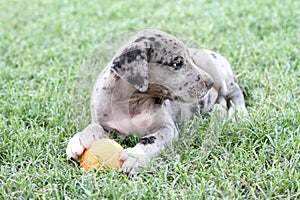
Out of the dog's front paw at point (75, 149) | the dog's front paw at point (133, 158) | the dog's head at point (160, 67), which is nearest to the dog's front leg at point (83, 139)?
the dog's front paw at point (75, 149)

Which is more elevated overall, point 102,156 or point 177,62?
point 177,62

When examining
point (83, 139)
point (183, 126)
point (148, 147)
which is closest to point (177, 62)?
point (148, 147)

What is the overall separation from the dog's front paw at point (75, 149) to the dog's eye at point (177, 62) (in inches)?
32.4

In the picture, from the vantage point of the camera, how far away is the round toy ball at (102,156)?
12.3 ft

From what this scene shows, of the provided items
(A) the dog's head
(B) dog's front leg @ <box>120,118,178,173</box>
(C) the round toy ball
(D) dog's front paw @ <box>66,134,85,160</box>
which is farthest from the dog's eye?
(D) dog's front paw @ <box>66,134,85,160</box>

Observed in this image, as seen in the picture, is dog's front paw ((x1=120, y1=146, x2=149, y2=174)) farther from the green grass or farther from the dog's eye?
the dog's eye

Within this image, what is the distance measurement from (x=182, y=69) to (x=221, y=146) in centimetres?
62

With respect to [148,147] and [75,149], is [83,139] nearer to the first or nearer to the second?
[75,149]

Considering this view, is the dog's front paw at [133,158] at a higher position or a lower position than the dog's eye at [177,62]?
lower

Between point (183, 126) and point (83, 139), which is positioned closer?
point (83, 139)

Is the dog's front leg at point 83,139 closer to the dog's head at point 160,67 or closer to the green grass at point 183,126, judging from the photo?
the green grass at point 183,126

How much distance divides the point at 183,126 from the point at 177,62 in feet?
2.31

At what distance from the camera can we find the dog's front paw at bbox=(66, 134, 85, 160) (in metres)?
3.88

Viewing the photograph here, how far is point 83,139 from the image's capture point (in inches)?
157
